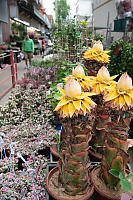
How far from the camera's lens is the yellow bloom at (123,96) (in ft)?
4.69

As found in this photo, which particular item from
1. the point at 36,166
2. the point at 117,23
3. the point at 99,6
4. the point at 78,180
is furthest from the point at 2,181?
the point at 99,6

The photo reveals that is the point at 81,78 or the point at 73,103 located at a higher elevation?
the point at 81,78

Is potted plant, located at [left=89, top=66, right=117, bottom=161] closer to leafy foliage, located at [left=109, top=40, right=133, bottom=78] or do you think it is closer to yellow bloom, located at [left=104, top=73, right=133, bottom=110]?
yellow bloom, located at [left=104, top=73, right=133, bottom=110]

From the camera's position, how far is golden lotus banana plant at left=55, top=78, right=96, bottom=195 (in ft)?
4.49

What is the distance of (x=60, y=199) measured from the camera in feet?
5.19

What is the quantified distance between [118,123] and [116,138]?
0.47 feet

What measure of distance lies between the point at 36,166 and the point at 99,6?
21062 mm

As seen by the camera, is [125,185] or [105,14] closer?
[125,185]

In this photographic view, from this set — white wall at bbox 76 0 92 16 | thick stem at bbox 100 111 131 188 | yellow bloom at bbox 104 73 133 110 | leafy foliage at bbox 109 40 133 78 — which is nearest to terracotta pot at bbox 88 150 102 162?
thick stem at bbox 100 111 131 188

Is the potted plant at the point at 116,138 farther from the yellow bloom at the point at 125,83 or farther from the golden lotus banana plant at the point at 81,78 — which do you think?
the golden lotus banana plant at the point at 81,78

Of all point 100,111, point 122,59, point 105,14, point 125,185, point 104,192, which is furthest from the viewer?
point 105,14

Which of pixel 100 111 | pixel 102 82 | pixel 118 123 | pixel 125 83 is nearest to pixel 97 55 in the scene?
pixel 102 82

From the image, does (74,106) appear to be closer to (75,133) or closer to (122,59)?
(75,133)

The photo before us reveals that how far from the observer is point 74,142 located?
4.88 ft
